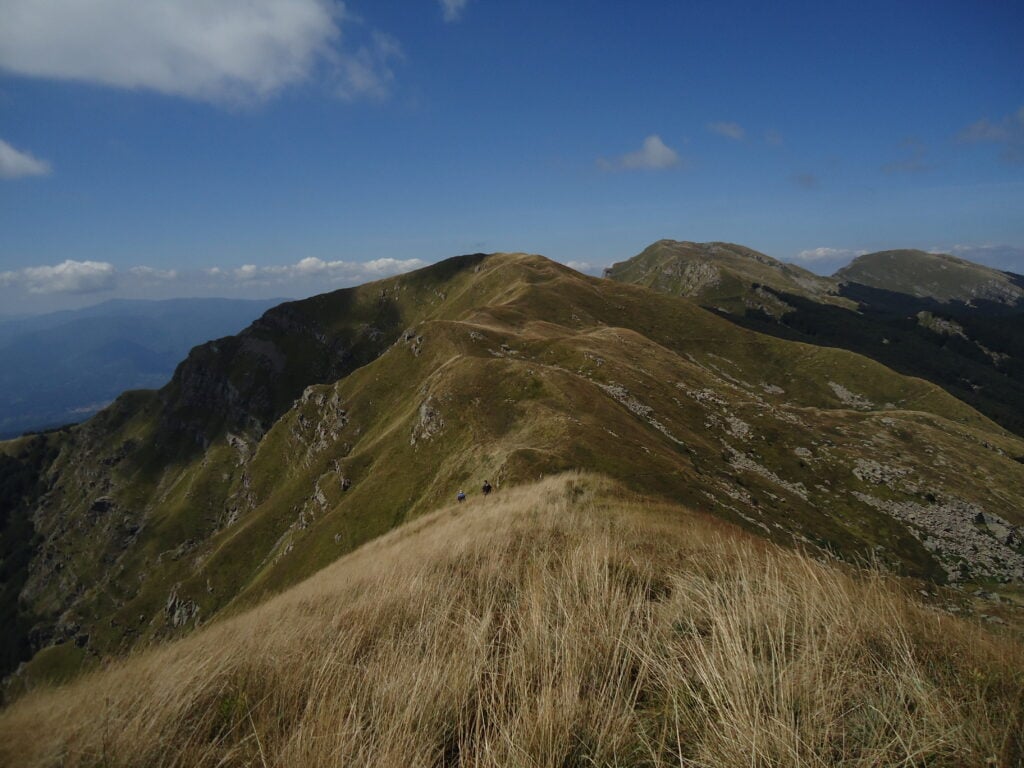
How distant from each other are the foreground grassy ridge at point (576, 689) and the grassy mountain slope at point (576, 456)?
52.8 inches

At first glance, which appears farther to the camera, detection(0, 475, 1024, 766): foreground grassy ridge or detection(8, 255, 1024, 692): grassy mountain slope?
detection(8, 255, 1024, 692): grassy mountain slope

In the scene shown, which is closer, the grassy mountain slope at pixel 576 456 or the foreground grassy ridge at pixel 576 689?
the foreground grassy ridge at pixel 576 689

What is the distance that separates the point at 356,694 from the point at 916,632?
6.30m

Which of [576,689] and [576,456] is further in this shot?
Answer: [576,456]

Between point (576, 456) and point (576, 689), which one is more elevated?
point (576, 689)

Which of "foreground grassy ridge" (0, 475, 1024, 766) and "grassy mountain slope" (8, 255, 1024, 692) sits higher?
"foreground grassy ridge" (0, 475, 1024, 766)

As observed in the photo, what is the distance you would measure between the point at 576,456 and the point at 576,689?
115ft

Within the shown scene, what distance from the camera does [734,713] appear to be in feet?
12.1

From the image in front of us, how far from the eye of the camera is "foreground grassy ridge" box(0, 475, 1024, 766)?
356 centimetres

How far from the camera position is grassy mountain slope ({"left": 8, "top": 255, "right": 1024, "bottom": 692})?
51.0 metres

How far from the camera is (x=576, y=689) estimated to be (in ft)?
12.6

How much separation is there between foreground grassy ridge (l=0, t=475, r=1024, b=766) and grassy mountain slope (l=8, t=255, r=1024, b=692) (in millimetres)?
1342

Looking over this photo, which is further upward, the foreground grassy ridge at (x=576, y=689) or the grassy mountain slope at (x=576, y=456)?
the foreground grassy ridge at (x=576, y=689)

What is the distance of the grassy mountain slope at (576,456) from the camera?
51.0m
